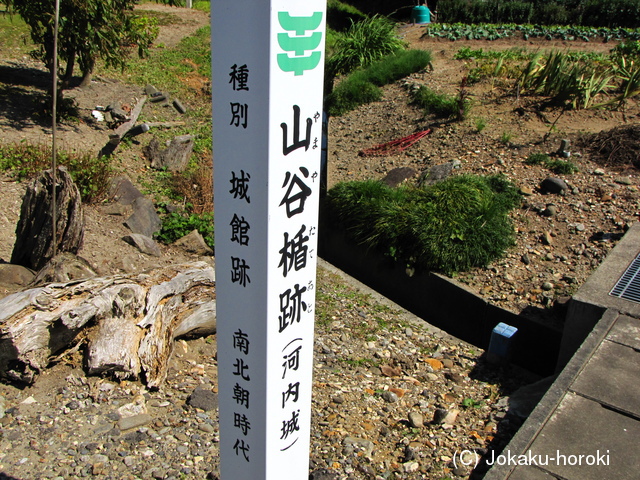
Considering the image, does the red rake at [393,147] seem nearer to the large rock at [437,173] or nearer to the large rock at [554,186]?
the large rock at [437,173]

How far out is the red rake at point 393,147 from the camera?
855 cm

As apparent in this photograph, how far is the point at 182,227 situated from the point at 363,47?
736cm

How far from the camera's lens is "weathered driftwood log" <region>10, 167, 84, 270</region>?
475 cm

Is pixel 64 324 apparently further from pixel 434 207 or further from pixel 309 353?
pixel 434 207

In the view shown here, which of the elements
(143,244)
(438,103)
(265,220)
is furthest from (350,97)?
(265,220)

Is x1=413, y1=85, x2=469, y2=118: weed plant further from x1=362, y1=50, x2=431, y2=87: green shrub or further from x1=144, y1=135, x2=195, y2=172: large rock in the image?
x1=144, y1=135, x2=195, y2=172: large rock

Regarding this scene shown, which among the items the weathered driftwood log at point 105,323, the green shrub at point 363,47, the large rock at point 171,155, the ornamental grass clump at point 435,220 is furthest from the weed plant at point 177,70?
the weathered driftwood log at point 105,323

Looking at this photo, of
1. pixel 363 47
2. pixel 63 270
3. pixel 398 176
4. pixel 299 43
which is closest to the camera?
pixel 299 43

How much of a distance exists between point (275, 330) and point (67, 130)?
710 cm

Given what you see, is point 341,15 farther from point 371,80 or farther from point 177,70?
point 371,80

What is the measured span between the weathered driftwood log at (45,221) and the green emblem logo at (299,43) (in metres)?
3.23

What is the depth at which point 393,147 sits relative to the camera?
8648 mm

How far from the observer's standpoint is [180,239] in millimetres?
6391

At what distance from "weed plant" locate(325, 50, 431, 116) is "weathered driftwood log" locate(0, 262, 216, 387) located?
6.58m
